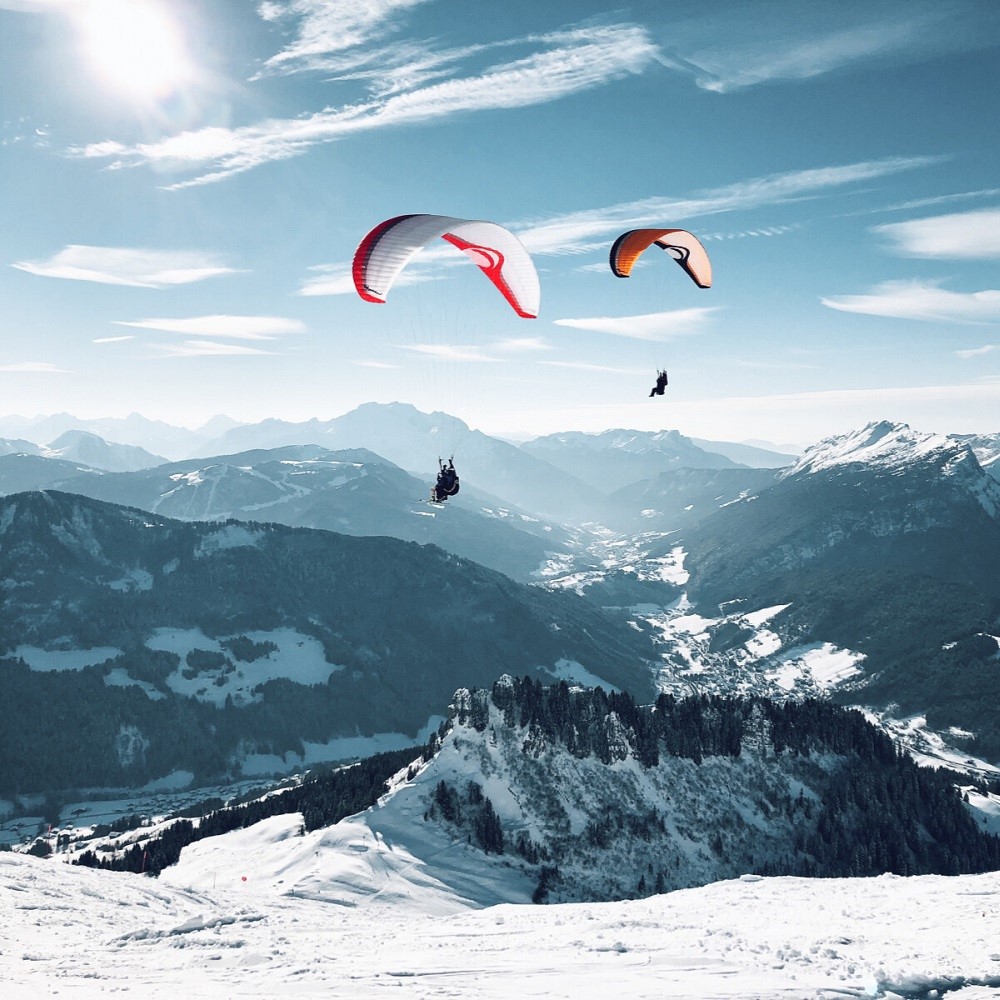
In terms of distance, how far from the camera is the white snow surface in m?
31.2

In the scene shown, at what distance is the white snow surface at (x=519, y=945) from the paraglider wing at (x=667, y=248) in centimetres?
5187

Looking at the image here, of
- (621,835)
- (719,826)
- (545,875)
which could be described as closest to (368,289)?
(545,875)

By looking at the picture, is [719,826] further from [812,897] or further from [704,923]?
[704,923]

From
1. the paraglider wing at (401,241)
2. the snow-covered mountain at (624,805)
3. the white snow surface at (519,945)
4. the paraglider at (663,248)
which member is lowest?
the snow-covered mountain at (624,805)

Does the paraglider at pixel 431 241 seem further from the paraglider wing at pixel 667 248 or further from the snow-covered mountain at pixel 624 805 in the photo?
the snow-covered mountain at pixel 624 805

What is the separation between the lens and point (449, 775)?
11244 cm

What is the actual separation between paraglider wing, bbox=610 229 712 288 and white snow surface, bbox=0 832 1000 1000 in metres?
51.9

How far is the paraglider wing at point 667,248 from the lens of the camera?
61812 mm

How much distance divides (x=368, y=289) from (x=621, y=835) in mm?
97289

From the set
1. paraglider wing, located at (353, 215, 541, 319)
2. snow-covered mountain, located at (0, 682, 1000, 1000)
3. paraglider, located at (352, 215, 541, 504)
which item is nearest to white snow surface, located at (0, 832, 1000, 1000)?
snow-covered mountain, located at (0, 682, 1000, 1000)

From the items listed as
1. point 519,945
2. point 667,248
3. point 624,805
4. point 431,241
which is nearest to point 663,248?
point 667,248

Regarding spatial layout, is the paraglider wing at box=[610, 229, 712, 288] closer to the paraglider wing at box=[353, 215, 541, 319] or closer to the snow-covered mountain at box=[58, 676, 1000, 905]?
the paraglider wing at box=[353, 215, 541, 319]

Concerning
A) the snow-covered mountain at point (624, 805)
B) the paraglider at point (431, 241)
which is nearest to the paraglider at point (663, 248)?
the paraglider at point (431, 241)

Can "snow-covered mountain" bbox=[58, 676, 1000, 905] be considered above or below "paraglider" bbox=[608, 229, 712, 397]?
below
